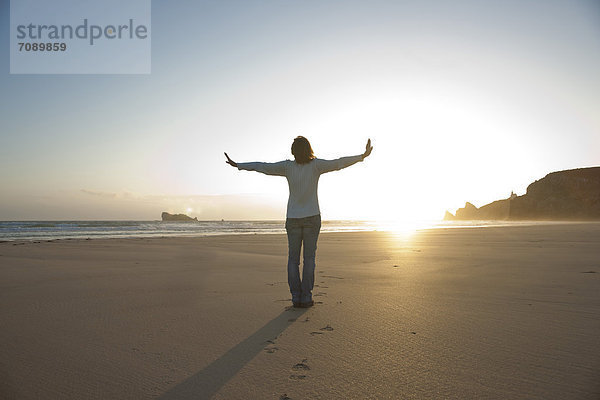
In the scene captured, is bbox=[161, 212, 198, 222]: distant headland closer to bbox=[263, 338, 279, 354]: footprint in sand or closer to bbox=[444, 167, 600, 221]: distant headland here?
bbox=[444, 167, 600, 221]: distant headland

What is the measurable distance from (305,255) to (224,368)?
7.26 feet

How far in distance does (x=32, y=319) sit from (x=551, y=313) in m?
5.17

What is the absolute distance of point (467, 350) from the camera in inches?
108

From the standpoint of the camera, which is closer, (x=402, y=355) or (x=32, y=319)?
(x=402, y=355)

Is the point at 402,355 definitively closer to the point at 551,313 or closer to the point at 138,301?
the point at 551,313

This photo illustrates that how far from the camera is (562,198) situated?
94.7 metres

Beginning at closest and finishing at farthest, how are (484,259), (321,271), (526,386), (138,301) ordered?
1. (526,386)
2. (138,301)
3. (321,271)
4. (484,259)

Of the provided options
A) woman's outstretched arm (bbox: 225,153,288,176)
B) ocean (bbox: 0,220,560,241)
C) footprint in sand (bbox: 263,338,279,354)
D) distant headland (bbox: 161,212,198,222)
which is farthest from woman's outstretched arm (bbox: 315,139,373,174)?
distant headland (bbox: 161,212,198,222)

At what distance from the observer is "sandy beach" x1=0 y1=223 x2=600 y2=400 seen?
221 centimetres

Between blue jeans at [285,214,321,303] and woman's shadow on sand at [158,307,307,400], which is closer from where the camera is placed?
woman's shadow on sand at [158,307,307,400]

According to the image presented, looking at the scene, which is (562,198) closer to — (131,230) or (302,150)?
(131,230)

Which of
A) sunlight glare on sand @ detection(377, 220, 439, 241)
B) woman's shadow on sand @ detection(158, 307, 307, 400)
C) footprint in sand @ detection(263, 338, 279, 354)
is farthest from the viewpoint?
sunlight glare on sand @ detection(377, 220, 439, 241)

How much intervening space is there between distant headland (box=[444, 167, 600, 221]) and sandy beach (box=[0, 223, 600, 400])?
334ft

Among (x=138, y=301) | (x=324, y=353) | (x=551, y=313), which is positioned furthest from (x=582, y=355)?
(x=138, y=301)
